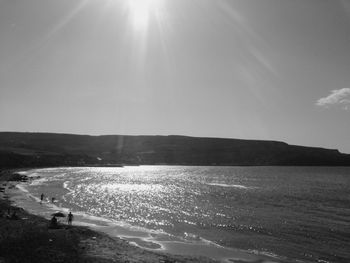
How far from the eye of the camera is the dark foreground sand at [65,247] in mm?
28703

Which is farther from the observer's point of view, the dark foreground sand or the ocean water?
the ocean water

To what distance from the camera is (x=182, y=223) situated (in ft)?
167

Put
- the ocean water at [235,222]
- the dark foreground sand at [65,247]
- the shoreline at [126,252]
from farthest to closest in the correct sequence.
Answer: the ocean water at [235,222] → the shoreline at [126,252] → the dark foreground sand at [65,247]

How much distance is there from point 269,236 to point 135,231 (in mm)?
16375

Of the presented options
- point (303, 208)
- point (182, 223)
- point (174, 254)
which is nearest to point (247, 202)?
point (303, 208)

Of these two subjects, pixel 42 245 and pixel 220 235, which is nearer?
pixel 42 245

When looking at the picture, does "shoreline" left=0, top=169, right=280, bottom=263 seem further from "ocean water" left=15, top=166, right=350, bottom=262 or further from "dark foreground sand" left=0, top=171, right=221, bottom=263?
"ocean water" left=15, top=166, right=350, bottom=262

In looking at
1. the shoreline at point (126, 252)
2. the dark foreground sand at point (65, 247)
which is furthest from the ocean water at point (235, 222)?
the dark foreground sand at point (65, 247)

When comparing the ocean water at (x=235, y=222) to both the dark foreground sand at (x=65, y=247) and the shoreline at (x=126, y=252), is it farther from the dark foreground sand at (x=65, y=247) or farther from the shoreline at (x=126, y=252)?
the dark foreground sand at (x=65, y=247)

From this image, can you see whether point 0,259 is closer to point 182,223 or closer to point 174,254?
point 174,254

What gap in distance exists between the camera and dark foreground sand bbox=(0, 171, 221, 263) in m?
28.7

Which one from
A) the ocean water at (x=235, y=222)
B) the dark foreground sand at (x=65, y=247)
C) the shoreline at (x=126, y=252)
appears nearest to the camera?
the dark foreground sand at (x=65, y=247)

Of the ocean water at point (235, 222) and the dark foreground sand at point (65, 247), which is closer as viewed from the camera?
the dark foreground sand at point (65, 247)

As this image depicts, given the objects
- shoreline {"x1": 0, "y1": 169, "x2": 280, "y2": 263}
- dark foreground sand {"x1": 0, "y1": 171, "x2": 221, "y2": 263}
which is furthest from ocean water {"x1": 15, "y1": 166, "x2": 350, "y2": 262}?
dark foreground sand {"x1": 0, "y1": 171, "x2": 221, "y2": 263}
